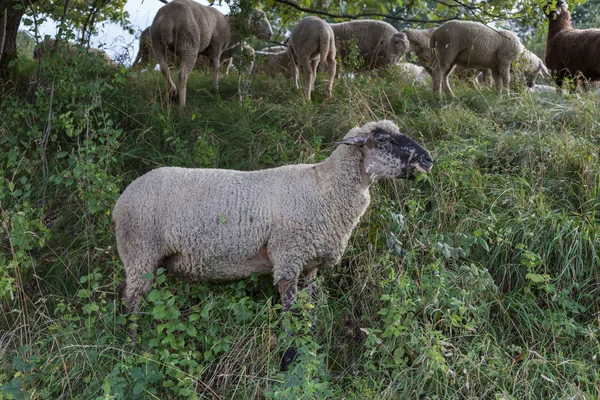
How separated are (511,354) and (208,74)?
6.65 metres

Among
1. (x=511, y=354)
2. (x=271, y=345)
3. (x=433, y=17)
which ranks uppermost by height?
(x=433, y=17)

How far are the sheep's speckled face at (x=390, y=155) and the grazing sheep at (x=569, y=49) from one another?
4742mm

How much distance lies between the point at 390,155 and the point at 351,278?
1.09m

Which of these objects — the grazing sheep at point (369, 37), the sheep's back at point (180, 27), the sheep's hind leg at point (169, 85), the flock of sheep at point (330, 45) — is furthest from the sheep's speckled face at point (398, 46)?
the sheep's hind leg at point (169, 85)

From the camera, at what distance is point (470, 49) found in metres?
8.25

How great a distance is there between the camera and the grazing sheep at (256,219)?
14.5 ft

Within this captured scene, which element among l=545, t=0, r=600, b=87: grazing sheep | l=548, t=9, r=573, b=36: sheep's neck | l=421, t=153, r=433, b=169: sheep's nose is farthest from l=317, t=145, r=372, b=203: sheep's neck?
l=548, t=9, r=573, b=36: sheep's neck

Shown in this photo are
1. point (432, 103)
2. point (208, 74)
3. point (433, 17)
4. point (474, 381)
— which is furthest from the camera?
point (208, 74)

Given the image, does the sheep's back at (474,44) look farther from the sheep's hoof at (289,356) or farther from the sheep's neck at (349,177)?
the sheep's hoof at (289,356)

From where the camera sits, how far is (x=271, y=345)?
14.1 ft

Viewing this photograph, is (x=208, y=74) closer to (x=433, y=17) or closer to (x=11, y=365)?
(x=433, y=17)

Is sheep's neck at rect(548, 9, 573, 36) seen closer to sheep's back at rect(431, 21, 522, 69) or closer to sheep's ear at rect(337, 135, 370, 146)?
sheep's back at rect(431, 21, 522, 69)

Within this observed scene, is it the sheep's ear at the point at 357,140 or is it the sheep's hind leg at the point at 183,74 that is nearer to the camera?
the sheep's ear at the point at 357,140

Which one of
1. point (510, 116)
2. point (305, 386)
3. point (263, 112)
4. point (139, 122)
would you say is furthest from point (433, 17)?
point (305, 386)
